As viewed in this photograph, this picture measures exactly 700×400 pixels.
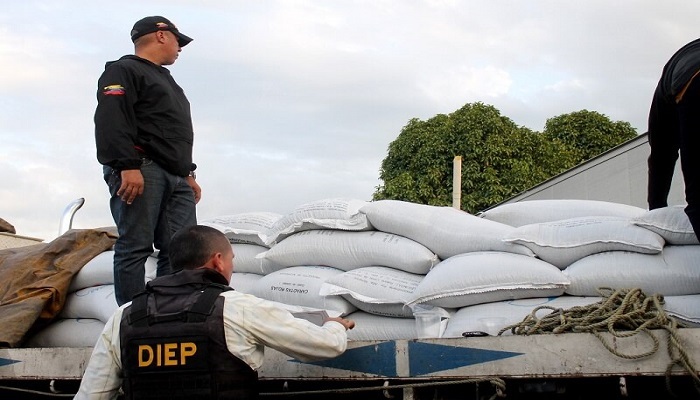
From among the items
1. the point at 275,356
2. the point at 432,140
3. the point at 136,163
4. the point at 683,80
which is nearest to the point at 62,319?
the point at 136,163

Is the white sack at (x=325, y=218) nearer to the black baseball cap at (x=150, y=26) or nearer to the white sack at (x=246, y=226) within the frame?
the white sack at (x=246, y=226)

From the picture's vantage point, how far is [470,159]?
22.9m

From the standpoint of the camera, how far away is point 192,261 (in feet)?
7.94

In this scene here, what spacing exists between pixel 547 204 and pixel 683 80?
3.59 ft

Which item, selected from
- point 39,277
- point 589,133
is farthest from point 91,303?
point 589,133

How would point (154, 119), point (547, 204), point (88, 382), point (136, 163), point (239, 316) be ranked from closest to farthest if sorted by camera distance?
1. point (239, 316)
2. point (88, 382)
3. point (136, 163)
4. point (154, 119)
5. point (547, 204)

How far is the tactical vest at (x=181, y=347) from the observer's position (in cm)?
225

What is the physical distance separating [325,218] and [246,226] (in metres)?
0.48

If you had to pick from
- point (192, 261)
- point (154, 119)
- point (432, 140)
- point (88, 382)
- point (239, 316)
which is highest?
point (432, 140)

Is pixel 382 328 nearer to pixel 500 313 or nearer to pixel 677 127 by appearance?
pixel 500 313

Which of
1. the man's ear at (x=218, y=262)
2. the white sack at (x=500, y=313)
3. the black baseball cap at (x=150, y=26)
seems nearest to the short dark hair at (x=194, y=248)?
the man's ear at (x=218, y=262)

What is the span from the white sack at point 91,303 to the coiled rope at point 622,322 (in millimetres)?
1715

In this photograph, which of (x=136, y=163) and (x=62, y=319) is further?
(x=62, y=319)

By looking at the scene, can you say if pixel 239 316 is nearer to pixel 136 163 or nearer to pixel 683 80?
pixel 136 163
